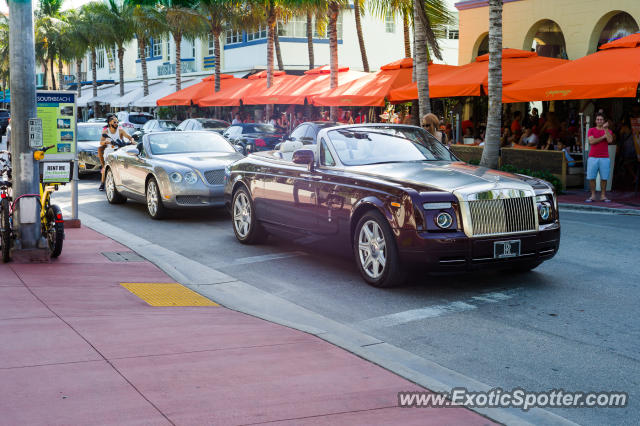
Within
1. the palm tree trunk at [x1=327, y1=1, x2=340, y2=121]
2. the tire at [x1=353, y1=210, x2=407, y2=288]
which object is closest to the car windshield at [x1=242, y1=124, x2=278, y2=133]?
the palm tree trunk at [x1=327, y1=1, x2=340, y2=121]

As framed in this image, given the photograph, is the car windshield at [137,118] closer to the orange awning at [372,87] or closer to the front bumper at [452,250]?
the orange awning at [372,87]

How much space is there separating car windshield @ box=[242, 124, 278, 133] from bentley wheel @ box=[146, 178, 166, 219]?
10476 mm

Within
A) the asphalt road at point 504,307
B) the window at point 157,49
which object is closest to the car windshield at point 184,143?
the asphalt road at point 504,307

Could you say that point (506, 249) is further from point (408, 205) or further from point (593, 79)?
point (593, 79)

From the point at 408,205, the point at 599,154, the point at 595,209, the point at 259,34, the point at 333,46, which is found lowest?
the point at 595,209

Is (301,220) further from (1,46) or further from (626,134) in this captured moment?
(1,46)

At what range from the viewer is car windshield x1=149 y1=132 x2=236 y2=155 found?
47.5ft

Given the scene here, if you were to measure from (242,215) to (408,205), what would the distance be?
398cm

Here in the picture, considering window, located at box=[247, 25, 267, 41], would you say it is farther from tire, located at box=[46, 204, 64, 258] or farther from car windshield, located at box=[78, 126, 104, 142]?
tire, located at box=[46, 204, 64, 258]

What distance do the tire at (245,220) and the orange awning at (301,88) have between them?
15949mm

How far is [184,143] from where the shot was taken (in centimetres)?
1470

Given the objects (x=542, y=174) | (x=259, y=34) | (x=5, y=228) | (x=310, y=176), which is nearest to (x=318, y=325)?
(x=310, y=176)

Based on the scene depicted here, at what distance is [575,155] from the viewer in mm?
18609

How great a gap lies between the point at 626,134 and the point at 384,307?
41.8 ft
